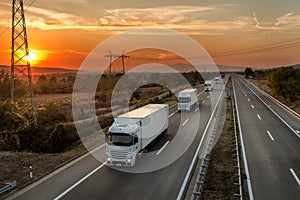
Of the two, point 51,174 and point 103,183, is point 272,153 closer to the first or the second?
point 103,183

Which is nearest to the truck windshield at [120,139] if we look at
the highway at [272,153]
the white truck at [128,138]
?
the white truck at [128,138]

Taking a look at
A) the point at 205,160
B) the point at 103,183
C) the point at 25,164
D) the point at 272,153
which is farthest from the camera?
the point at 272,153

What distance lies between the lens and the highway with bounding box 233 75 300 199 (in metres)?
14.5

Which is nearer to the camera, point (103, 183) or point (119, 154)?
point (103, 183)

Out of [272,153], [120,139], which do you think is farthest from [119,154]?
[272,153]

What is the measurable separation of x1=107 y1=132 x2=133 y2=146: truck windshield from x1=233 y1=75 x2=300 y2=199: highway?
23.7ft

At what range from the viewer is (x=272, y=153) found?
68.1 feet

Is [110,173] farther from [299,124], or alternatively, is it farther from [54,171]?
[299,124]

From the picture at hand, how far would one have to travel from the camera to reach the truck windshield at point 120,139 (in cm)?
1762

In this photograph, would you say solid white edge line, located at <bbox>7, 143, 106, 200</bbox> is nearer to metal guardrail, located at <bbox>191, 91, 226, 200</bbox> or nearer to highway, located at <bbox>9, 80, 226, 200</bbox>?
highway, located at <bbox>9, 80, 226, 200</bbox>

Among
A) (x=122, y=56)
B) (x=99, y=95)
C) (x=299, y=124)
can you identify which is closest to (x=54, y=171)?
(x=299, y=124)

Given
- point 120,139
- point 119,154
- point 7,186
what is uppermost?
point 120,139

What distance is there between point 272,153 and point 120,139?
11.2 metres

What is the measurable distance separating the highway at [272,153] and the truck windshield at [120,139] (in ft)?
23.7
